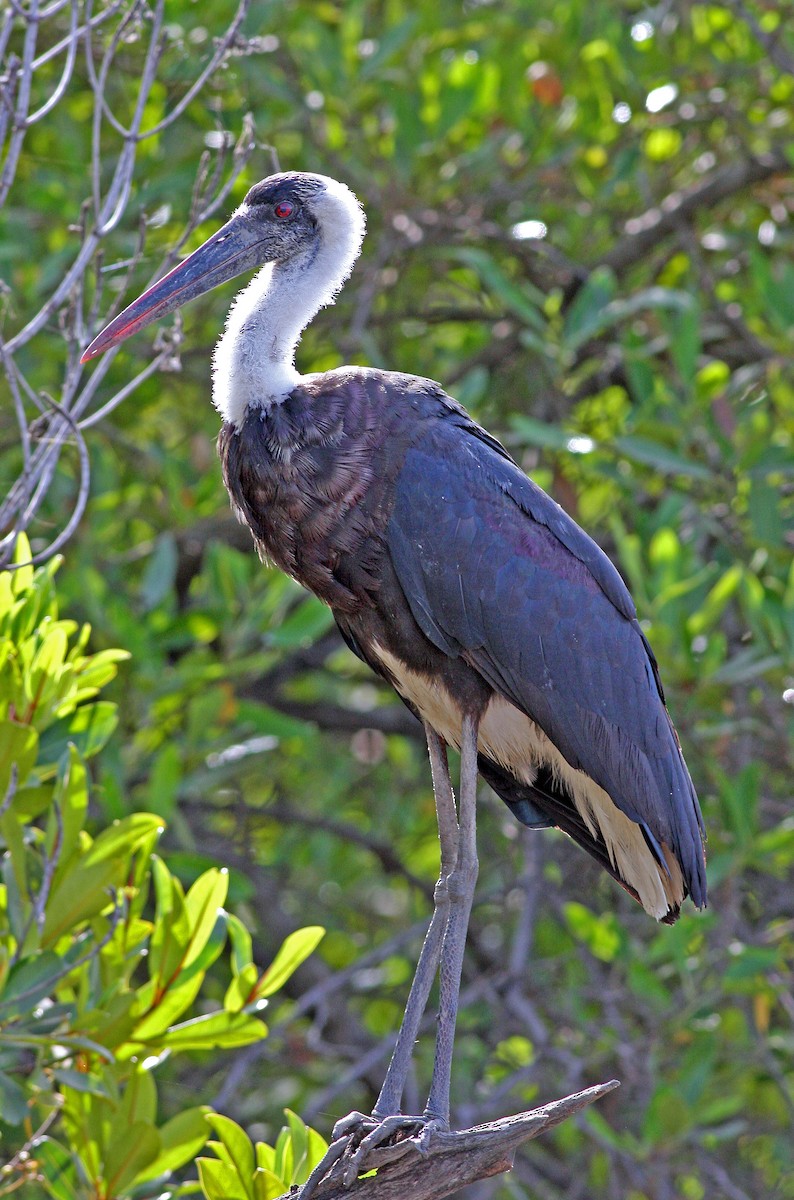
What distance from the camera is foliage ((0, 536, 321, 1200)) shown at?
3.47 m

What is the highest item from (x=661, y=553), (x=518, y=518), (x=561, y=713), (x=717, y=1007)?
(x=518, y=518)

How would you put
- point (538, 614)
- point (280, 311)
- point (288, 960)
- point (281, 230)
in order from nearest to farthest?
point (288, 960) → point (538, 614) → point (280, 311) → point (281, 230)

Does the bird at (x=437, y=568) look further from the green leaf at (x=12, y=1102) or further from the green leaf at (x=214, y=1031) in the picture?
the green leaf at (x=12, y=1102)

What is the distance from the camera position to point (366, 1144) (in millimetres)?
3479

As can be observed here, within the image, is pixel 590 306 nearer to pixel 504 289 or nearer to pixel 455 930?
pixel 504 289

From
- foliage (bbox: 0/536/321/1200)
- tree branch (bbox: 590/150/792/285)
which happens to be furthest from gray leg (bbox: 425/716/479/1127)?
tree branch (bbox: 590/150/792/285)

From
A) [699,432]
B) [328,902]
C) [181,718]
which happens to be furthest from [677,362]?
[328,902]

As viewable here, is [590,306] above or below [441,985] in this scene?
above

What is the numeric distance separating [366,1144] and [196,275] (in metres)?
2.30

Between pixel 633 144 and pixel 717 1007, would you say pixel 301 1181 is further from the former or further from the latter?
pixel 633 144

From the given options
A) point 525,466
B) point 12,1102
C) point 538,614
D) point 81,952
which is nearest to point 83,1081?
point 12,1102

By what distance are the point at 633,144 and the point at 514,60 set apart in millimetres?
600

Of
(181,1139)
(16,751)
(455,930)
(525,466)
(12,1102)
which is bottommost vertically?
(525,466)

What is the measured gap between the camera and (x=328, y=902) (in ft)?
21.3
